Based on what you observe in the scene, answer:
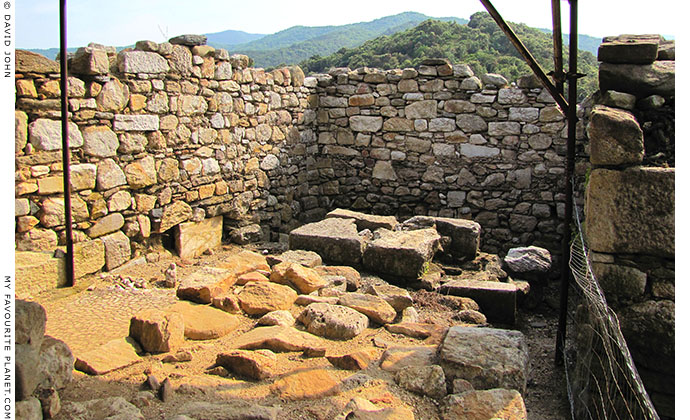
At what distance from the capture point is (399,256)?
18.5 ft

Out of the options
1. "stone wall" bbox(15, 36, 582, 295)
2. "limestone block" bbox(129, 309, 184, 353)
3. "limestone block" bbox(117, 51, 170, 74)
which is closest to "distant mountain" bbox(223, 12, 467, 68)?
"stone wall" bbox(15, 36, 582, 295)

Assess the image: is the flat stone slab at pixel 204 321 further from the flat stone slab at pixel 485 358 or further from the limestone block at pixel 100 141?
the limestone block at pixel 100 141

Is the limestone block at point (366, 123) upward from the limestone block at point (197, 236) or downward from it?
upward

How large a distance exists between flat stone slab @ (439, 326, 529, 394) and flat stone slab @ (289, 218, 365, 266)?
234cm

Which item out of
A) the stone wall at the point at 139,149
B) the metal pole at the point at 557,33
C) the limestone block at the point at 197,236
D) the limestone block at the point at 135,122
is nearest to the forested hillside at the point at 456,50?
the stone wall at the point at 139,149

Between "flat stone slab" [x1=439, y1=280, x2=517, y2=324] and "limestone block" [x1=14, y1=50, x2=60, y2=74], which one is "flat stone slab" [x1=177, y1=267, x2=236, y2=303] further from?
"limestone block" [x1=14, y1=50, x2=60, y2=74]

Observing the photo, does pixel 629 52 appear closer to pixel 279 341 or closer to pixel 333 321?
pixel 333 321

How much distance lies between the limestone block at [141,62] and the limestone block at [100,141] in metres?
0.70

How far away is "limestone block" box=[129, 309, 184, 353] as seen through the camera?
3.49 m

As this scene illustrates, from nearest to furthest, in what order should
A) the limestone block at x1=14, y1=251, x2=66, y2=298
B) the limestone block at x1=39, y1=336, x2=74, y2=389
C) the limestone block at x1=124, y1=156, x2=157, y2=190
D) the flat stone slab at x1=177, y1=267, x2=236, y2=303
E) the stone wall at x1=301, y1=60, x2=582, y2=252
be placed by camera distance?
the limestone block at x1=39, y1=336, x2=74, y2=389 → the flat stone slab at x1=177, y1=267, x2=236, y2=303 → the limestone block at x1=14, y1=251, x2=66, y2=298 → the limestone block at x1=124, y1=156, x2=157, y2=190 → the stone wall at x1=301, y1=60, x2=582, y2=252

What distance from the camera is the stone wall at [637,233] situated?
3361 millimetres

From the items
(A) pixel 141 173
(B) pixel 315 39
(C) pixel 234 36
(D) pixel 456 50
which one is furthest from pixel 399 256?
(C) pixel 234 36

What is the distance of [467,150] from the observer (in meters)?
8.51

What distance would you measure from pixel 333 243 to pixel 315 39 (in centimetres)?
4328
